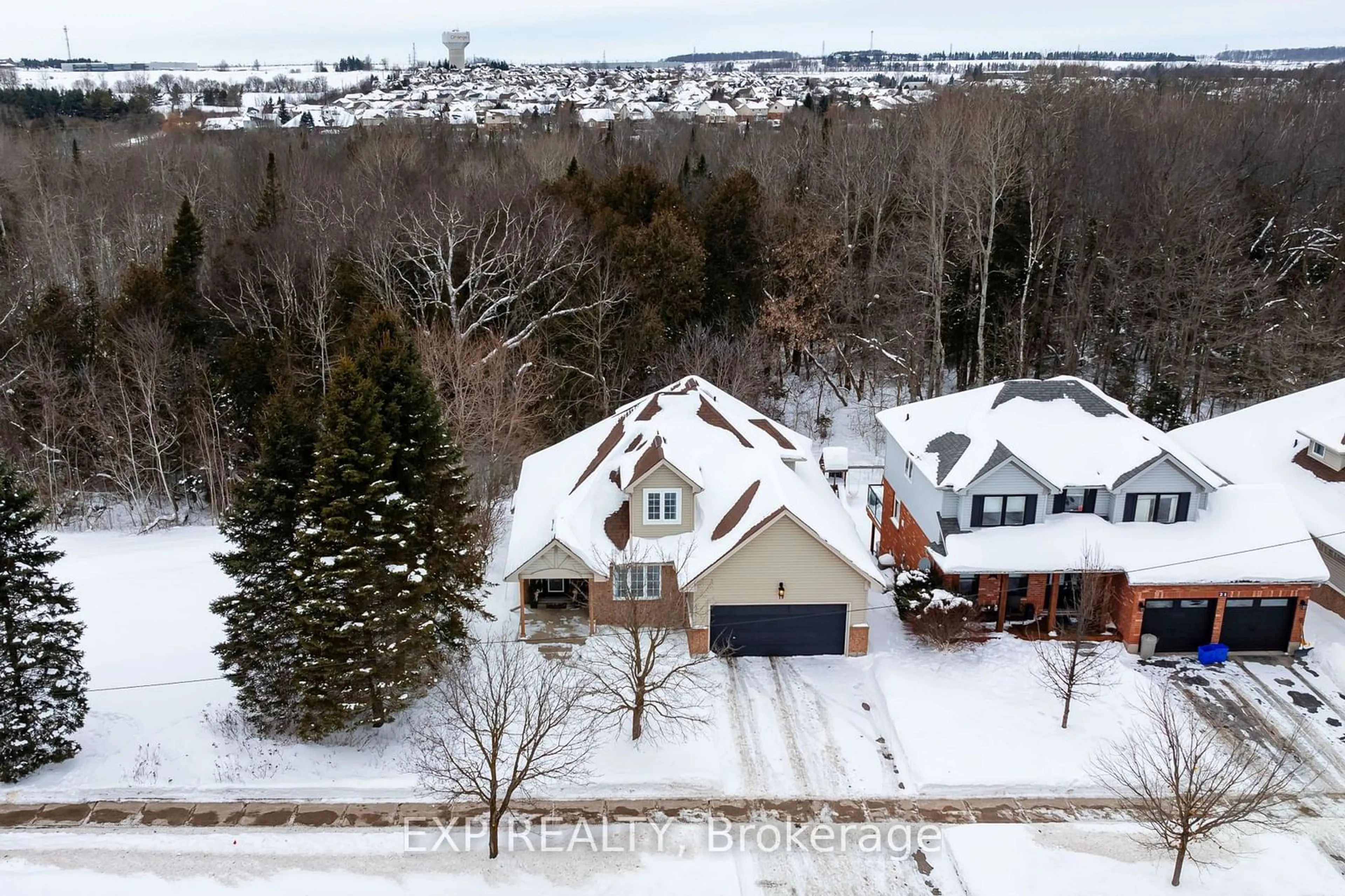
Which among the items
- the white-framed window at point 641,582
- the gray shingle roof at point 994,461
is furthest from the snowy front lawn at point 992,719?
the white-framed window at point 641,582

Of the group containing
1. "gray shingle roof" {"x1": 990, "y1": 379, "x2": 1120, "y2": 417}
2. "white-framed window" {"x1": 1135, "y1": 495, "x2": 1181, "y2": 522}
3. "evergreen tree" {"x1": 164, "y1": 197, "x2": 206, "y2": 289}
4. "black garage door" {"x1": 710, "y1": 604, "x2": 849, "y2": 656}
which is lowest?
"black garage door" {"x1": 710, "y1": 604, "x2": 849, "y2": 656}

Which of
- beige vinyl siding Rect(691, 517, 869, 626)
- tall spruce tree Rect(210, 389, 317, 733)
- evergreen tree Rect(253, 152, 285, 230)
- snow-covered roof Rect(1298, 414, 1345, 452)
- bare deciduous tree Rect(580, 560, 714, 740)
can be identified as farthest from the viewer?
evergreen tree Rect(253, 152, 285, 230)

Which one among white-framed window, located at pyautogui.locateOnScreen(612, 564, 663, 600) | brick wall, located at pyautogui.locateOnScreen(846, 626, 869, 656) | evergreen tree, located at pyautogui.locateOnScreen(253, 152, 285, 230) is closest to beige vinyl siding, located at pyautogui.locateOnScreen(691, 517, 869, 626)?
brick wall, located at pyautogui.locateOnScreen(846, 626, 869, 656)

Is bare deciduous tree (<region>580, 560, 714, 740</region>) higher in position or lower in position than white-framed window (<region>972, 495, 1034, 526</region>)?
lower

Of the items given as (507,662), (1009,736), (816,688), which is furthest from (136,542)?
(1009,736)

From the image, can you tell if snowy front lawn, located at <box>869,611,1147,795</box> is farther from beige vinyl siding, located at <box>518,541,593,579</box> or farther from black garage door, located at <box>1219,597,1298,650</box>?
beige vinyl siding, located at <box>518,541,593,579</box>

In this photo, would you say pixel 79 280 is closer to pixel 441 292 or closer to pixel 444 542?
pixel 441 292

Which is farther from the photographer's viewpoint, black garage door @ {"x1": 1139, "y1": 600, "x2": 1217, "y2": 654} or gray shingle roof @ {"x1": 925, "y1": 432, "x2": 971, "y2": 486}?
gray shingle roof @ {"x1": 925, "y1": 432, "x2": 971, "y2": 486}
